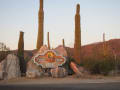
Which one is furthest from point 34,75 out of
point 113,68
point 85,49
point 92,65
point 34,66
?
point 85,49

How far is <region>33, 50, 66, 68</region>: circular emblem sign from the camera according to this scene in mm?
21472

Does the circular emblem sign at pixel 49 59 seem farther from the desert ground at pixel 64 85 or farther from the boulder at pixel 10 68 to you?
the desert ground at pixel 64 85

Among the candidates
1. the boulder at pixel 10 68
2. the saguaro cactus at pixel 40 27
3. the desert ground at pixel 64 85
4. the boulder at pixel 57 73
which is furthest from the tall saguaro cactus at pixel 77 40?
the desert ground at pixel 64 85

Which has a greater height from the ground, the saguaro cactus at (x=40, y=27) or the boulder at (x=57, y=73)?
the saguaro cactus at (x=40, y=27)

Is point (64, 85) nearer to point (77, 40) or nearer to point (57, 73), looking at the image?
point (57, 73)

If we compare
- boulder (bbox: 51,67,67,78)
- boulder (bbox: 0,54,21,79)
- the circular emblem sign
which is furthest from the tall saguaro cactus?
boulder (bbox: 0,54,21,79)

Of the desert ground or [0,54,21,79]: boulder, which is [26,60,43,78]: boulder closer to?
[0,54,21,79]: boulder

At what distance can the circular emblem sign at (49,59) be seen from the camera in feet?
70.4

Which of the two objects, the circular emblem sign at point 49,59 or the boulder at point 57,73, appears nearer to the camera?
the boulder at point 57,73

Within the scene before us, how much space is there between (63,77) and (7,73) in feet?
18.7

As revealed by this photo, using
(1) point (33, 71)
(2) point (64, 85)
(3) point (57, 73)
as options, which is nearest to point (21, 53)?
(1) point (33, 71)

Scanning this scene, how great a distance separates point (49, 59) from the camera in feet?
70.6

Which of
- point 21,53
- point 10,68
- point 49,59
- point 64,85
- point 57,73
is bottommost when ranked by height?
point 64,85

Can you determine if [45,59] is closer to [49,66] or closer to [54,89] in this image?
[49,66]
